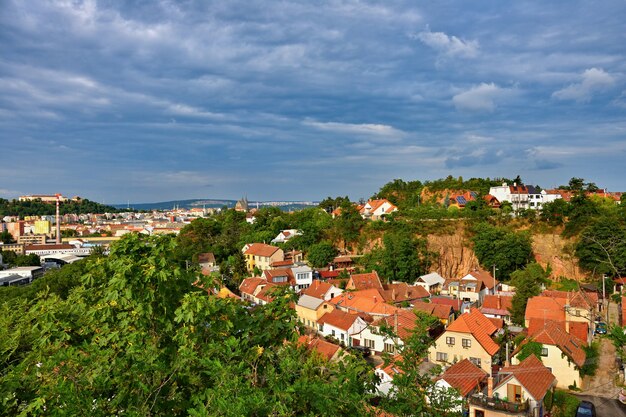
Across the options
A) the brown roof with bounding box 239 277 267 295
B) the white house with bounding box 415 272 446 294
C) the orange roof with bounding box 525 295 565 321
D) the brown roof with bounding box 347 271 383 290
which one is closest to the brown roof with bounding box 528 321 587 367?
the orange roof with bounding box 525 295 565 321

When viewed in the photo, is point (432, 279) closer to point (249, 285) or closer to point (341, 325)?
point (341, 325)

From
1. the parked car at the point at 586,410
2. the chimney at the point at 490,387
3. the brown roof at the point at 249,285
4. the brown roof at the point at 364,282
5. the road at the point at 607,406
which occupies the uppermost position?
the brown roof at the point at 364,282

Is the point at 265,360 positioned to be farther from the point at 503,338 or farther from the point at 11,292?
the point at 11,292

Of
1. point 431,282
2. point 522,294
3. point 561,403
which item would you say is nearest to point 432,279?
point 431,282

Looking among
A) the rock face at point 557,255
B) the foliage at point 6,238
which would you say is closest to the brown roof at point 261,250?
the rock face at point 557,255

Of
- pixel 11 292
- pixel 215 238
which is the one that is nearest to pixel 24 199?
pixel 215 238

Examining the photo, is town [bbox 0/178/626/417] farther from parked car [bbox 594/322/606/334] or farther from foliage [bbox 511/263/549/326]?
parked car [bbox 594/322/606/334]

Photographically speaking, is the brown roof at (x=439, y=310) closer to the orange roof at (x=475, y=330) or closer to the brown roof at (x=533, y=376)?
the orange roof at (x=475, y=330)
